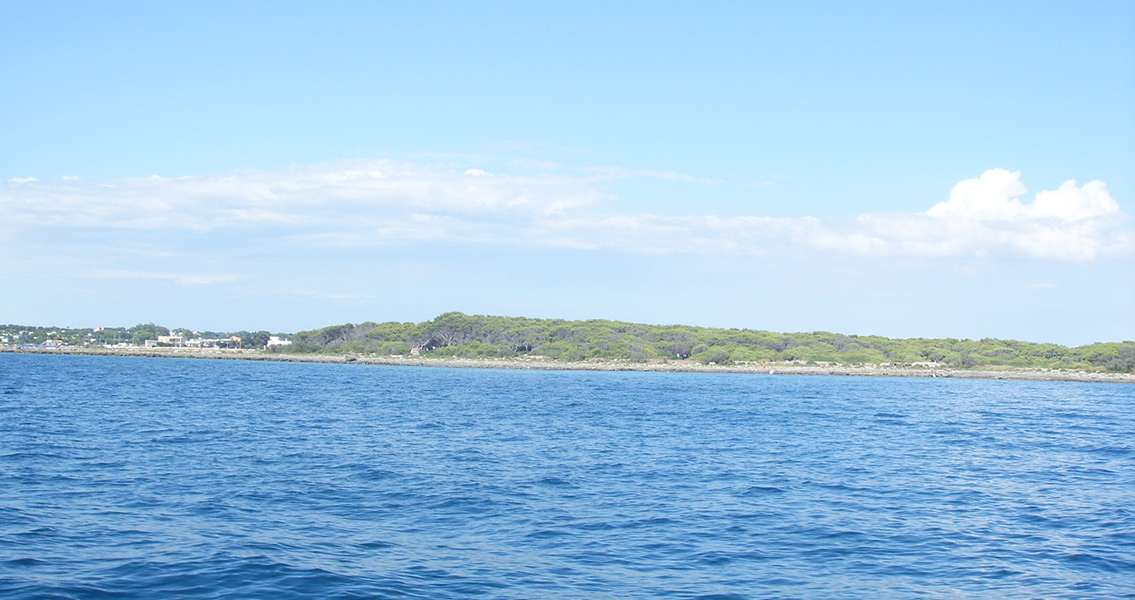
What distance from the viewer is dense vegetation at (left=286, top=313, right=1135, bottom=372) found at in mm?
136500

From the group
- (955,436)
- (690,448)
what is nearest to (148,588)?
(690,448)

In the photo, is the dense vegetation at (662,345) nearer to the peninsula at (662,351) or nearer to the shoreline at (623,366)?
the peninsula at (662,351)

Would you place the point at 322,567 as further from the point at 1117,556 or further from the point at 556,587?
the point at 1117,556

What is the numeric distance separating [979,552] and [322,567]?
1095 centimetres

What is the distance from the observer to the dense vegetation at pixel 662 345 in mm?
136500

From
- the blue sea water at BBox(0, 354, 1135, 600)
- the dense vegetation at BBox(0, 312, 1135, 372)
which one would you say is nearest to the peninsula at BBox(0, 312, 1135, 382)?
the dense vegetation at BBox(0, 312, 1135, 372)

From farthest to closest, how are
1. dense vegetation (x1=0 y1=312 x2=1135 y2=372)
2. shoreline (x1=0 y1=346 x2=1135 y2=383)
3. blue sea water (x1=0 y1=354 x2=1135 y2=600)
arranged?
1. dense vegetation (x1=0 y1=312 x2=1135 y2=372)
2. shoreline (x1=0 y1=346 x2=1135 y2=383)
3. blue sea water (x1=0 y1=354 x2=1135 y2=600)

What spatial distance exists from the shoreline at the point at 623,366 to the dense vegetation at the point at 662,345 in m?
7.38

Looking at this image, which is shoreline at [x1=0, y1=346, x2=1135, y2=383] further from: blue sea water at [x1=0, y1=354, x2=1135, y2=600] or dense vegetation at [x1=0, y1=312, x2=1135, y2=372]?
blue sea water at [x1=0, y1=354, x2=1135, y2=600]

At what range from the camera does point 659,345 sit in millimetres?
157000

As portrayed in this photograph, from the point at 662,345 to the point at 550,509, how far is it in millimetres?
140016

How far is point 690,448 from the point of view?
28.7 meters

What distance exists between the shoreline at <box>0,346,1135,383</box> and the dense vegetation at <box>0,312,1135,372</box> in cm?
702

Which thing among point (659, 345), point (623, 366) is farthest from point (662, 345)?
point (623, 366)
